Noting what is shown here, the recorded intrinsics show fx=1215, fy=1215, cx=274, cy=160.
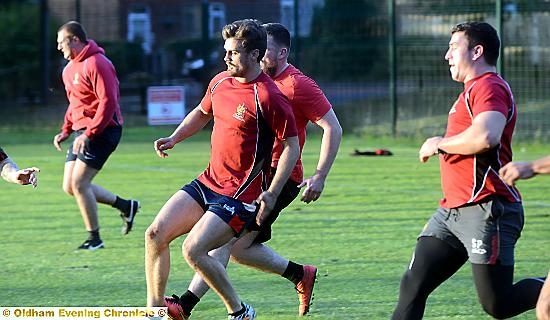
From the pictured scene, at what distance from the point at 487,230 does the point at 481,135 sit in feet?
1.81

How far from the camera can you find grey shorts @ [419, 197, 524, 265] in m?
6.36

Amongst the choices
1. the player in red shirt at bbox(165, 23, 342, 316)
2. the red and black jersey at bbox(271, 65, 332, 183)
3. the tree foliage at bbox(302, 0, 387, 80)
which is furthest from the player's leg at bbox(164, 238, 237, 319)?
the tree foliage at bbox(302, 0, 387, 80)

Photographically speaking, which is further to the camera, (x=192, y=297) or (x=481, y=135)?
(x=192, y=297)

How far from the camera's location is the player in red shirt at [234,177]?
714 centimetres

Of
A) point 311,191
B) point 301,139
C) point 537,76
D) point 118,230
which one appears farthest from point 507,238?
point 537,76

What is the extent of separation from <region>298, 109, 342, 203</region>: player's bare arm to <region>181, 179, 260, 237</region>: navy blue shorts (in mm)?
397

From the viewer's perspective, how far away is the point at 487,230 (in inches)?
251

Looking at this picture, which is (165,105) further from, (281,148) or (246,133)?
(246,133)

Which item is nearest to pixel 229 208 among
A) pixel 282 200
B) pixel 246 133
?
pixel 246 133

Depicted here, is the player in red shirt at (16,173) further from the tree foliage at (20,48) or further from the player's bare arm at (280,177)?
the tree foliage at (20,48)

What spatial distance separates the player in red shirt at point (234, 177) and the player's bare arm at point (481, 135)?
124 centimetres

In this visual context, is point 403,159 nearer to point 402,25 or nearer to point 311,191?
point 402,25

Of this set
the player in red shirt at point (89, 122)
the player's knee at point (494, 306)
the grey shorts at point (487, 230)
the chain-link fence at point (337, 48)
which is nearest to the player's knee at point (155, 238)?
the grey shorts at point (487, 230)

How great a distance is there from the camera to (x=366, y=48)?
24500mm
